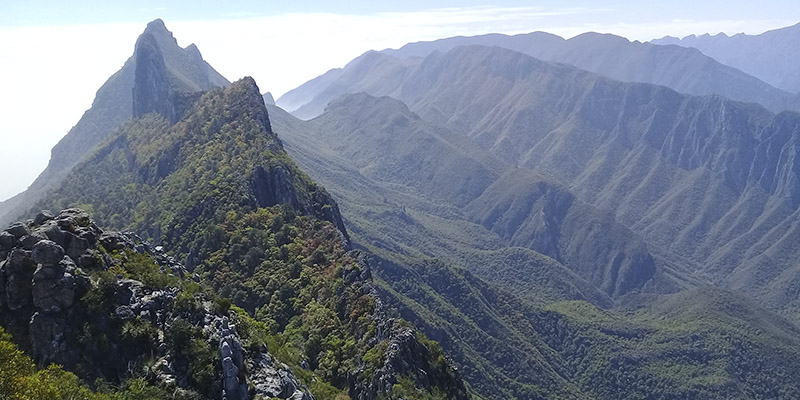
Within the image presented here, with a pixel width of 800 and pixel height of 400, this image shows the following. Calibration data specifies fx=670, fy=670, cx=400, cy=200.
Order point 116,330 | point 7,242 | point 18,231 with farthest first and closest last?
point 18,231, point 7,242, point 116,330

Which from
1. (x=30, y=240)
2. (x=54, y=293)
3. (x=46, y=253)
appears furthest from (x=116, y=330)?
(x=30, y=240)

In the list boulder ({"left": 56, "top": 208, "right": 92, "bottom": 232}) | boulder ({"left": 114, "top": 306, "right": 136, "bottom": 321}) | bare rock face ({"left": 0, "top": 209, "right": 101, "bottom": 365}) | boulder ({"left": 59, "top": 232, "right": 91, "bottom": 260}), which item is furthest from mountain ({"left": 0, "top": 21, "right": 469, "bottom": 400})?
boulder ({"left": 114, "top": 306, "right": 136, "bottom": 321})

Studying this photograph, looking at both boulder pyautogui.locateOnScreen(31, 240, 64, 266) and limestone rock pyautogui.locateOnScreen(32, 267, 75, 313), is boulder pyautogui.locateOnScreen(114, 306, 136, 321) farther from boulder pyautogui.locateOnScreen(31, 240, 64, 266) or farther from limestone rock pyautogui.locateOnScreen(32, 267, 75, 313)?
boulder pyautogui.locateOnScreen(31, 240, 64, 266)

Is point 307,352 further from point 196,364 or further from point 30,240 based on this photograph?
point 30,240

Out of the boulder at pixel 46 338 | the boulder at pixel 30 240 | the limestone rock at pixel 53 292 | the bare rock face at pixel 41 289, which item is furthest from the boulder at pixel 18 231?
the boulder at pixel 46 338

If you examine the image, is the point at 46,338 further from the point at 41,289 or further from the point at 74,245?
the point at 74,245
